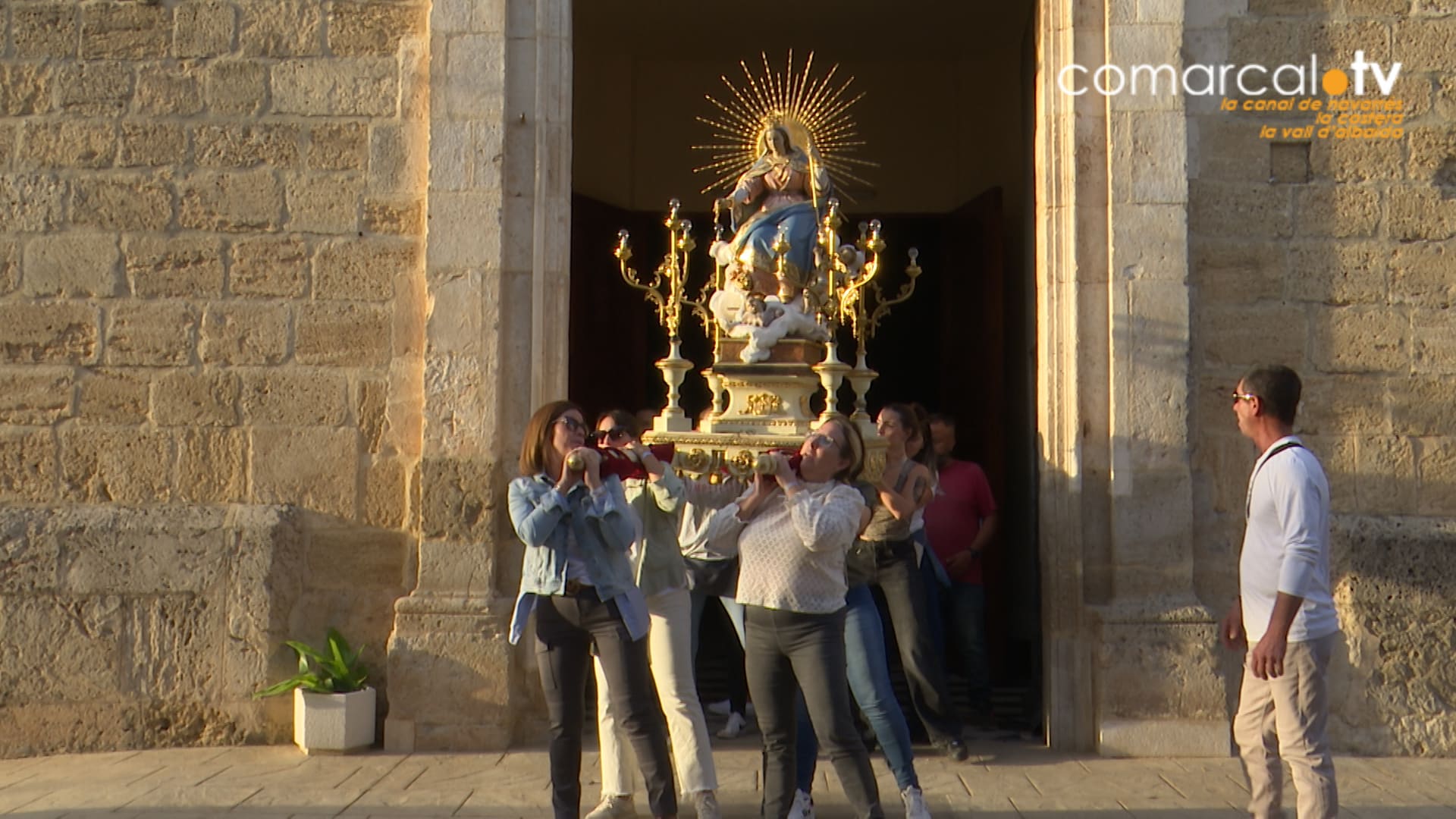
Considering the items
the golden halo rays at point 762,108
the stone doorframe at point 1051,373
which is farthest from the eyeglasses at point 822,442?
the golden halo rays at point 762,108

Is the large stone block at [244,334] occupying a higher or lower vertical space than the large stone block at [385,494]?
higher

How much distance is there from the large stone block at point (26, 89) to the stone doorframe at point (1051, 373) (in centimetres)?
174

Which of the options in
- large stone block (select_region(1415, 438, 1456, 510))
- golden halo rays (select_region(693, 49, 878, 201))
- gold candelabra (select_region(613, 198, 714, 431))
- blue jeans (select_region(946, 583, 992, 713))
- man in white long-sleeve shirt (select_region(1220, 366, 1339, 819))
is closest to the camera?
man in white long-sleeve shirt (select_region(1220, 366, 1339, 819))

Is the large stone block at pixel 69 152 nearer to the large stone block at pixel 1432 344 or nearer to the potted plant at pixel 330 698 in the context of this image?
the potted plant at pixel 330 698

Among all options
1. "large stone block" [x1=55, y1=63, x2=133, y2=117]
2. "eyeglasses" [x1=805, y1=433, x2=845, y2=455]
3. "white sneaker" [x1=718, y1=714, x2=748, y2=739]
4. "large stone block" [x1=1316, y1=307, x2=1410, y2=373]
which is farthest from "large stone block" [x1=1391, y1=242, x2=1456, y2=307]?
"large stone block" [x1=55, y1=63, x2=133, y2=117]

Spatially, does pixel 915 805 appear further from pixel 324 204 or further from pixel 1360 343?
pixel 324 204

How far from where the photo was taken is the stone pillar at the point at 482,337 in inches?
238

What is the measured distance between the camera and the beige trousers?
3.92 meters

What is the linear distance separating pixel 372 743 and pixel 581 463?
95.2 inches

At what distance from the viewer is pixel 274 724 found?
6152 millimetres

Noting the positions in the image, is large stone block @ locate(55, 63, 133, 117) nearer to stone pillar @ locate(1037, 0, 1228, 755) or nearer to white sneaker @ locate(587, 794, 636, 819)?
white sneaker @ locate(587, 794, 636, 819)

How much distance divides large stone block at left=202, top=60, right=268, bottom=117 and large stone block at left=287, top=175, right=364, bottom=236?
38 cm

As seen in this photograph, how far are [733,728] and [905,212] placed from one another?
4.96 m

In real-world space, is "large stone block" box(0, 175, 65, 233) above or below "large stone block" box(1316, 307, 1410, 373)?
above
